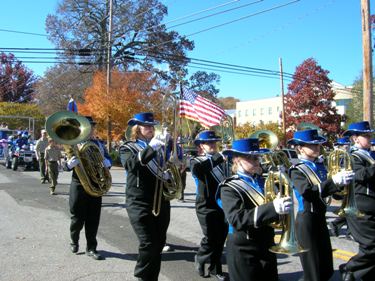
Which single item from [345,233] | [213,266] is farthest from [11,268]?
[345,233]

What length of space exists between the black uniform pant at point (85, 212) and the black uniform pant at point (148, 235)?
1510 mm

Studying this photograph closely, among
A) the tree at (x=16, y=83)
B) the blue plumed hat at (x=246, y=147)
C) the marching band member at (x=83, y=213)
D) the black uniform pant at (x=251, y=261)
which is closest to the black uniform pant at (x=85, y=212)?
the marching band member at (x=83, y=213)

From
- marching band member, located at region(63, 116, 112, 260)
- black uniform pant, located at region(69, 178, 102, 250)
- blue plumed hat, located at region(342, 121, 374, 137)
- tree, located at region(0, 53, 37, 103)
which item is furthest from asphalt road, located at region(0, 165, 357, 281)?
tree, located at region(0, 53, 37, 103)

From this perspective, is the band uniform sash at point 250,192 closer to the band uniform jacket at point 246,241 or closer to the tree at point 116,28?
the band uniform jacket at point 246,241

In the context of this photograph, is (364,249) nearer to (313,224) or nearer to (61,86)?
(313,224)

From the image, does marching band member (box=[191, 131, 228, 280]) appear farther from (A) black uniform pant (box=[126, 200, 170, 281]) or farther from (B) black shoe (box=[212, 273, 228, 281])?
(A) black uniform pant (box=[126, 200, 170, 281])

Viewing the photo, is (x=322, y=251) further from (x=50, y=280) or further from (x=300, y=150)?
(x=50, y=280)

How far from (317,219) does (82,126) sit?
11.6 feet

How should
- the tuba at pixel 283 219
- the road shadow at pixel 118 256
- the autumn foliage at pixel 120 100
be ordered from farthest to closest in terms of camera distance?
the autumn foliage at pixel 120 100
the road shadow at pixel 118 256
the tuba at pixel 283 219

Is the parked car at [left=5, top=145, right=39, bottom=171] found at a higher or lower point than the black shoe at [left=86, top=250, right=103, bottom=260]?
higher

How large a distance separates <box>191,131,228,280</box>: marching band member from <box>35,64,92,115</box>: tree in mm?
29673

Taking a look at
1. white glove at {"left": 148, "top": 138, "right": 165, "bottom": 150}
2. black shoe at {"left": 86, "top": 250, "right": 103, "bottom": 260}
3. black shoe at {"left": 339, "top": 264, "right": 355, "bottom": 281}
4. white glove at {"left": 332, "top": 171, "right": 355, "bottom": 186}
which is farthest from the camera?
black shoe at {"left": 86, "top": 250, "right": 103, "bottom": 260}

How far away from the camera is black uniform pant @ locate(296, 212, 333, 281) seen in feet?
13.8

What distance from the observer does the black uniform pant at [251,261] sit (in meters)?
3.43
